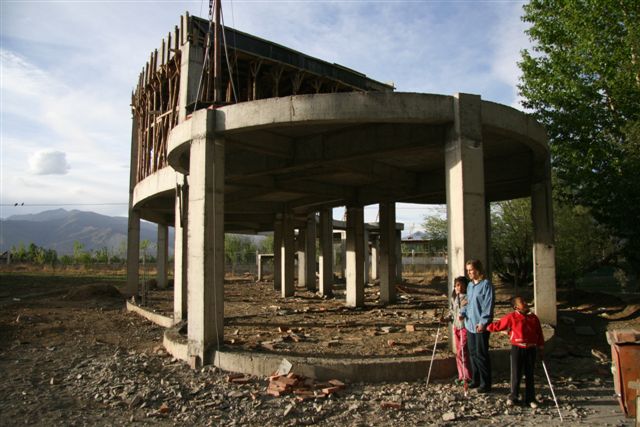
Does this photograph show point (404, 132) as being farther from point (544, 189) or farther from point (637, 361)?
point (637, 361)

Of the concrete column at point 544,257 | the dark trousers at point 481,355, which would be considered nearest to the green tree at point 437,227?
the concrete column at point 544,257

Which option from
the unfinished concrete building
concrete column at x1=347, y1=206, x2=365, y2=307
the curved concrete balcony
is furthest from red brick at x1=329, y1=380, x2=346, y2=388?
concrete column at x1=347, y1=206, x2=365, y2=307

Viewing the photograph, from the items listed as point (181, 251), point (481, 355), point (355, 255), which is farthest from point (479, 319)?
point (355, 255)

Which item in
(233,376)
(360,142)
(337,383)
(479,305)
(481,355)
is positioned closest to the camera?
(479,305)

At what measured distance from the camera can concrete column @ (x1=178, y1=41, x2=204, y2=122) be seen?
16.2 metres

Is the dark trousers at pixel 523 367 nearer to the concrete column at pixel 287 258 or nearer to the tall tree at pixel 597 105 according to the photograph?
the tall tree at pixel 597 105

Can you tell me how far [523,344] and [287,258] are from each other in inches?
662

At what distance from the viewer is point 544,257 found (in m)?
11.9

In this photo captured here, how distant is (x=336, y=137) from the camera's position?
10.9 meters

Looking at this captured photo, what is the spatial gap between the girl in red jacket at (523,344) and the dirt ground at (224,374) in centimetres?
29

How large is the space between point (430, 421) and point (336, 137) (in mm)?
6389

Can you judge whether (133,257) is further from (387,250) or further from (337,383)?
(337,383)

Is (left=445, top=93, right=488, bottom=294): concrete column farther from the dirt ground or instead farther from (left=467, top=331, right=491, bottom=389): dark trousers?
the dirt ground

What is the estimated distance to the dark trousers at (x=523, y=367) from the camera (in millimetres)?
6492
